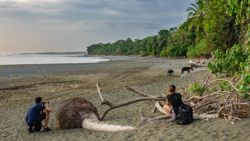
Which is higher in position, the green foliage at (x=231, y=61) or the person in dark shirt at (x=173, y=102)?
the green foliage at (x=231, y=61)

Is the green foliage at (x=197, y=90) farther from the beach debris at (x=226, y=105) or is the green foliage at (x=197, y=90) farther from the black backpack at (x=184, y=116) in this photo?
the black backpack at (x=184, y=116)

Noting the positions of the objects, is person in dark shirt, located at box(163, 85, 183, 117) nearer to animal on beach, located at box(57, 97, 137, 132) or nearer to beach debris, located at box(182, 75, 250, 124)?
beach debris, located at box(182, 75, 250, 124)

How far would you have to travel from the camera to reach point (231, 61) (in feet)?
57.6

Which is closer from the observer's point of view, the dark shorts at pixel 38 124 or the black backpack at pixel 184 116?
the black backpack at pixel 184 116

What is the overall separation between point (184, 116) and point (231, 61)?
7080 mm

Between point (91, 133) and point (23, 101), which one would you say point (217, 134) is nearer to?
point (91, 133)

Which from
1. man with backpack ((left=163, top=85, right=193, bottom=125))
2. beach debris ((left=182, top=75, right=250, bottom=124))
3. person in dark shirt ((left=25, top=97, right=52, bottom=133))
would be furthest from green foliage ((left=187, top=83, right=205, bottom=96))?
person in dark shirt ((left=25, top=97, right=52, bottom=133))

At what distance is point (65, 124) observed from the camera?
43.9ft

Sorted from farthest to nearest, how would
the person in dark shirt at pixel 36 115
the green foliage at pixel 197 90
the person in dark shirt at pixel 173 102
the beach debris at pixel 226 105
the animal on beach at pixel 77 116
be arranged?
the green foliage at pixel 197 90, the animal on beach at pixel 77 116, the person in dark shirt at pixel 36 115, the person in dark shirt at pixel 173 102, the beach debris at pixel 226 105

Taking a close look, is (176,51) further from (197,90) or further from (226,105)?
(226,105)

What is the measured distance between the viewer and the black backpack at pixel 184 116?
1134cm

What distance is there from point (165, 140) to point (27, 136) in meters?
4.83

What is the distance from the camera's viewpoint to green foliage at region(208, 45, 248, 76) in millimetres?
16078

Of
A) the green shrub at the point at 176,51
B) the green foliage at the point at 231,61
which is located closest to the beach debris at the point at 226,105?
the green foliage at the point at 231,61
